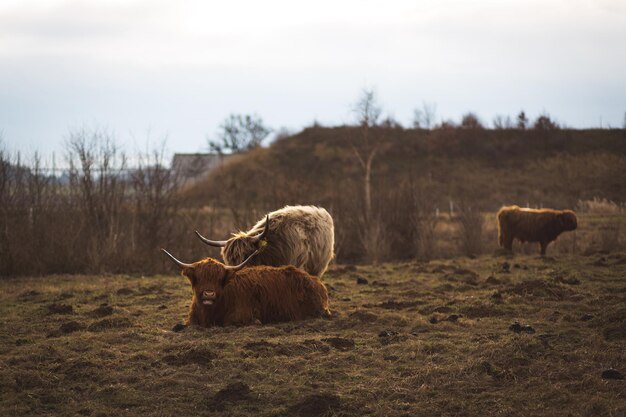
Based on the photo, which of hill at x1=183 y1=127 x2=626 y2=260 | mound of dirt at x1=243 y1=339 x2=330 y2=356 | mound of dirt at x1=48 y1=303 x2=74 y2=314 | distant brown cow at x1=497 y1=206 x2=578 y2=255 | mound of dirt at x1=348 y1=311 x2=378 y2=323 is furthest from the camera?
hill at x1=183 y1=127 x2=626 y2=260

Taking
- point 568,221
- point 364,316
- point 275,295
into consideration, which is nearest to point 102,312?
point 275,295

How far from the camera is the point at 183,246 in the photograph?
1753cm

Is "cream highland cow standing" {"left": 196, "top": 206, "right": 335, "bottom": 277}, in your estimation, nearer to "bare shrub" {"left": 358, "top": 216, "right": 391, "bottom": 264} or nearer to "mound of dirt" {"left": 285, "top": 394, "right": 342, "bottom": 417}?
"mound of dirt" {"left": 285, "top": 394, "right": 342, "bottom": 417}

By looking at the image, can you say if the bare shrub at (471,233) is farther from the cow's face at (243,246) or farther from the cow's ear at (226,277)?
the cow's ear at (226,277)

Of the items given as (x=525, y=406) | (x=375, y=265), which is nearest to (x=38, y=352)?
(x=525, y=406)

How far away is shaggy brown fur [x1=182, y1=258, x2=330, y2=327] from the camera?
8570 mm

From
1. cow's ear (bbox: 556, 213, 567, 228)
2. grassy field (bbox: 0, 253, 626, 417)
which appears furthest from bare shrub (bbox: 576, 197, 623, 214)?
grassy field (bbox: 0, 253, 626, 417)

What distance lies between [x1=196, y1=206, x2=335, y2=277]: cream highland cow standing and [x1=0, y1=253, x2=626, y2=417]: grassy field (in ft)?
2.70

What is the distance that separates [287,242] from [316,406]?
5.10m

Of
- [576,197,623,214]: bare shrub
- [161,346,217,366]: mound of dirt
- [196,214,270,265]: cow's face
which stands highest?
[576,197,623,214]: bare shrub

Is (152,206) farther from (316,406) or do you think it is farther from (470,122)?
(470,122)

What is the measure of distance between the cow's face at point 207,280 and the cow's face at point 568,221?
1234cm

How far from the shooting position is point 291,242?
10547 mm

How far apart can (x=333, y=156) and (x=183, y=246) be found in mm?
33238
